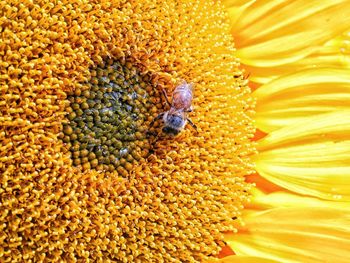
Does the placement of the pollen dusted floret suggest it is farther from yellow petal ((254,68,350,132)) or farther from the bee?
yellow petal ((254,68,350,132))

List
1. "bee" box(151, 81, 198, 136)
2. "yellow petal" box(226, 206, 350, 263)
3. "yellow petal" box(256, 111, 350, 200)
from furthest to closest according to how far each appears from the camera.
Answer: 1. "yellow petal" box(256, 111, 350, 200)
2. "yellow petal" box(226, 206, 350, 263)
3. "bee" box(151, 81, 198, 136)

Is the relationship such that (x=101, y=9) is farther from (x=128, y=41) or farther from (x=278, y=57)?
(x=278, y=57)

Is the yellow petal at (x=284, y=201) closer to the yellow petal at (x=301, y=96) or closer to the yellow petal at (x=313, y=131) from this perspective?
the yellow petal at (x=313, y=131)

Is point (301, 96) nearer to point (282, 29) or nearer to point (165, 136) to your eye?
point (282, 29)

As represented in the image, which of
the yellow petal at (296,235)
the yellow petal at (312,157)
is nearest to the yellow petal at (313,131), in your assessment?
the yellow petal at (312,157)

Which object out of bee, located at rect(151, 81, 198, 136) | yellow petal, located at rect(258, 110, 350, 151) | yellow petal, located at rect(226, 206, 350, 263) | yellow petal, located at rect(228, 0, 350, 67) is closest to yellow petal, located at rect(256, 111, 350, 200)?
yellow petal, located at rect(258, 110, 350, 151)

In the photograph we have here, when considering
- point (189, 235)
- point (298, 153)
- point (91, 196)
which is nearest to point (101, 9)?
point (91, 196)

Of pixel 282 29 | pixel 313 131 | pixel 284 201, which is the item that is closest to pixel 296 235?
pixel 284 201

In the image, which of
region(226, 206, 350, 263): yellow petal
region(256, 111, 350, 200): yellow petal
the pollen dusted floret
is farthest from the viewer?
region(256, 111, 350, 200): yellow petal
